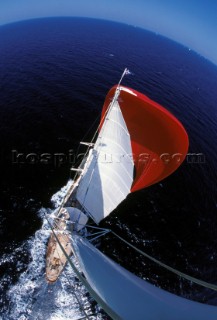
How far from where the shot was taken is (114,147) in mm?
16625

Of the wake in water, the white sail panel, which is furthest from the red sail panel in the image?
the wake in water

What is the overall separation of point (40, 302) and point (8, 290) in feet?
7.72

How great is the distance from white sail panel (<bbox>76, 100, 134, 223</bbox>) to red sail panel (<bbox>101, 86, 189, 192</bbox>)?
816 millimetres

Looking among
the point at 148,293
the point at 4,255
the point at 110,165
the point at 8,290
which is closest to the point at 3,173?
the point at 4,255

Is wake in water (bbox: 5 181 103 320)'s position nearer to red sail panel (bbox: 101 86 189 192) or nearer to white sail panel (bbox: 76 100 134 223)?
white sail panel (bbox: 76 100 134 223)

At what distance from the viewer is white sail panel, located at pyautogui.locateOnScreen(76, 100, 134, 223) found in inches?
642

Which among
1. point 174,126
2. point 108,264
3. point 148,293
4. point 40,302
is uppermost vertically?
point 174,126

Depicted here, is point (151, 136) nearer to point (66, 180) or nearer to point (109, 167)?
point (109, 167)

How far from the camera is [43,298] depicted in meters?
16.0

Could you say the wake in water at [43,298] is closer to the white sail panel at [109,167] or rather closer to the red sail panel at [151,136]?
the white sail panel at [109,167]

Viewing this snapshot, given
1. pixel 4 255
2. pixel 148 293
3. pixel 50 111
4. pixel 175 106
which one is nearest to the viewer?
pixel 148 293

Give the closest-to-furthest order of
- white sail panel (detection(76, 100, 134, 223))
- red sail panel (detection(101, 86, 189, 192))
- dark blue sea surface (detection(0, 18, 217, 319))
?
red sail panel (detection(101, 86, 189, 192)), white sail panel (detection(76, 100, 134, 223)), dark blue sea surface (detection(0, 18, 217, 319))

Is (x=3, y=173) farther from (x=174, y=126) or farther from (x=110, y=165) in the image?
(x=174, y=126)

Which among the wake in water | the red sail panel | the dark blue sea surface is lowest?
the wake in water
